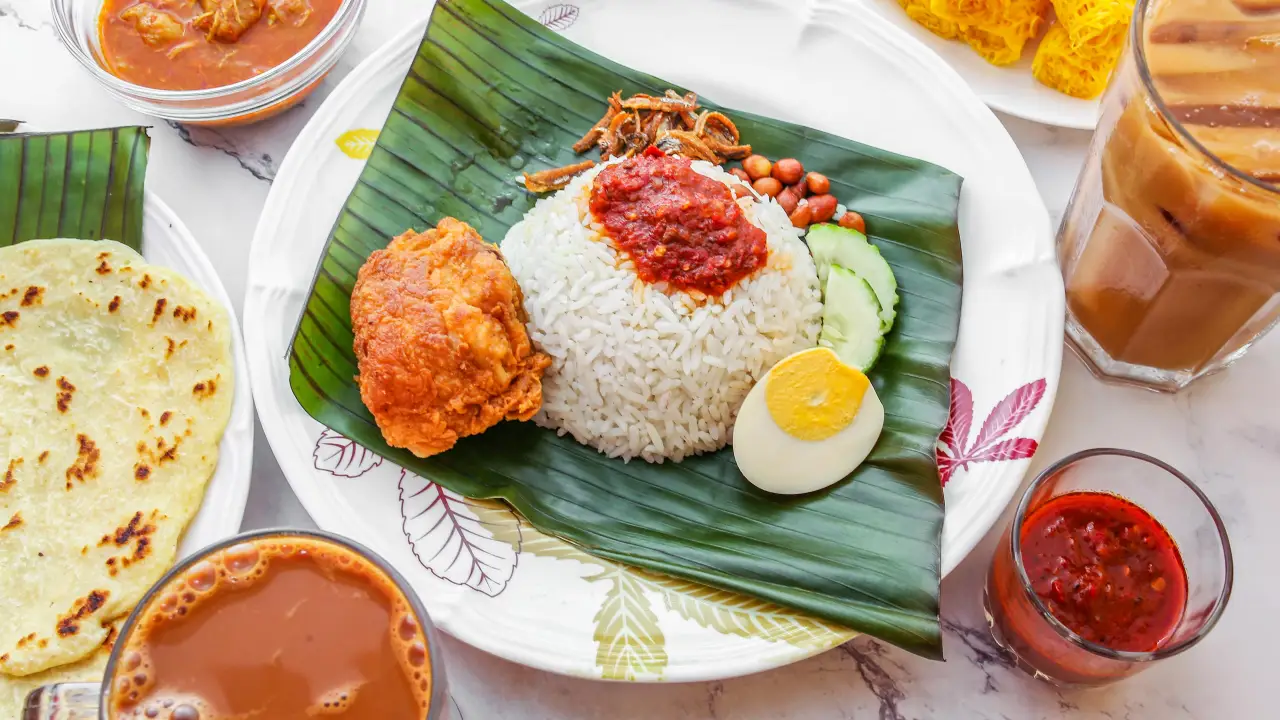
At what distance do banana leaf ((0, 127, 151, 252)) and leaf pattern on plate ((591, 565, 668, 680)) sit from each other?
1.78 meters

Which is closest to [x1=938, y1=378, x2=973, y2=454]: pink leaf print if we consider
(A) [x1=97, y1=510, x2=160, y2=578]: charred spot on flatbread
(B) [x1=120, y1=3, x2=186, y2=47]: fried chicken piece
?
(A) [x1=97, y1=510, x2=160, y2=578]: charred spot on flatbread

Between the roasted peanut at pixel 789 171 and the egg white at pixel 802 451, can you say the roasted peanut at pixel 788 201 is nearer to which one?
the roasted peanut at pixel 789 171

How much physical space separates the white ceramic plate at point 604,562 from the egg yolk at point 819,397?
0.29 m

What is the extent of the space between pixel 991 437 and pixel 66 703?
2181 mm

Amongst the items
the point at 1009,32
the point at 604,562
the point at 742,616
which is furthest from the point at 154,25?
the point at 1009,32

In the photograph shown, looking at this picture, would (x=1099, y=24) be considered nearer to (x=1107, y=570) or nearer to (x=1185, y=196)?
(x=1185, y=196)

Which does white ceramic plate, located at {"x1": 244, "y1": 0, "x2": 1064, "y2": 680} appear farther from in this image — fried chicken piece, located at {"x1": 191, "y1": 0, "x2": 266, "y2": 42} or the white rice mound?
fried chicken piece, located at {"x1": 191, "y1": 0, "x2": 266, "y2": 42}

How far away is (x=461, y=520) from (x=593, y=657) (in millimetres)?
515

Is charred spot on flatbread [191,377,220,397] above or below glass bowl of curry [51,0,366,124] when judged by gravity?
below

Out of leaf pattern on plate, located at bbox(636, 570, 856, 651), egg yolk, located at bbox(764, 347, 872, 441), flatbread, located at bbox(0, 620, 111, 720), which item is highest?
egg yolk, located at bbox(764, 347, 872, 441)

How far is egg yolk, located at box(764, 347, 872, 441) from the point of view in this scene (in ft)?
7.97

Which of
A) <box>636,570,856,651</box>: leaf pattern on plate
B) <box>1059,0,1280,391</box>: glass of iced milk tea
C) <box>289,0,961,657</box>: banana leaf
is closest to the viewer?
<box>1059,0,1280,391</box>: glass of iced milk tea

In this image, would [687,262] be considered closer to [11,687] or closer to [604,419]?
[604,419]

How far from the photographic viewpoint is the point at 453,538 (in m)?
2.38
